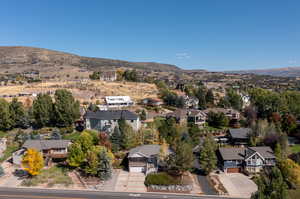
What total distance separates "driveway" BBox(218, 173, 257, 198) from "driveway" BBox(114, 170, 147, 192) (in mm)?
14198

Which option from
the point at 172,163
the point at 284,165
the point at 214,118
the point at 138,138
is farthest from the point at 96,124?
Result: the point at 284,165

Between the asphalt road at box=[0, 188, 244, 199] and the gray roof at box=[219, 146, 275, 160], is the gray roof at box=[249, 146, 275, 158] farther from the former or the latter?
the asphalt road at box=[0, 188, 244, 199]

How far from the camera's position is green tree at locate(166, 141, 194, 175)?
1476 inches

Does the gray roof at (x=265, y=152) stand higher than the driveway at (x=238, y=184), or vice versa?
the gray roof at (x=265, y=152)

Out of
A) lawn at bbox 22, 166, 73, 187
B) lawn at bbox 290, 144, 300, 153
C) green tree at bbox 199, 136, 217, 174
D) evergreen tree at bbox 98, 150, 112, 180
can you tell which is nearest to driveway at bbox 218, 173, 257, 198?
green tree at bbox 199, 136, 217, 174

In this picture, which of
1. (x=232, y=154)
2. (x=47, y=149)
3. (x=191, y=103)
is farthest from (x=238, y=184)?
(x=191, y=103)

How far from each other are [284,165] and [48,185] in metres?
39.6

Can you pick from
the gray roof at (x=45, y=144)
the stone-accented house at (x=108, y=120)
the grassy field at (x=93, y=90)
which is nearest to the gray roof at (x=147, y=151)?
the stone-accented house at (x=108, y=120)

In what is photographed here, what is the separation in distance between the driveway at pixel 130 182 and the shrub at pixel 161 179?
1.43 meters

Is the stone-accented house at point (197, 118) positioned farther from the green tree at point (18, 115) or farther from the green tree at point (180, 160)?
the green tree at point (18, 115)

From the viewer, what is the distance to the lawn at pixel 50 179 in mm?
36344

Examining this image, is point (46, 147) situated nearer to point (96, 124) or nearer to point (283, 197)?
point (96, 124)

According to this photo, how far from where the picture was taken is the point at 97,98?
3762 inches

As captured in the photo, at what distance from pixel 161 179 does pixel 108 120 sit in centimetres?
2679
